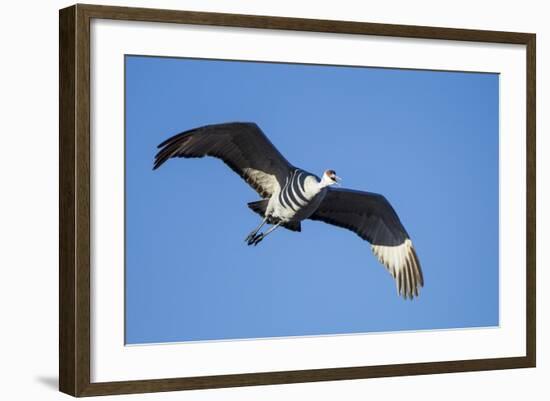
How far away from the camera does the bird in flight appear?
336cm

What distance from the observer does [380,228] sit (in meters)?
3.58

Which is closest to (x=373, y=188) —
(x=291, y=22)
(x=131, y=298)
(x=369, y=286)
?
(x=369, y=286)

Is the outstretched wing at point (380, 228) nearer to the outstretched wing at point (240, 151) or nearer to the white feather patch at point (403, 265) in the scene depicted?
the white feather patch at point (403, 265)

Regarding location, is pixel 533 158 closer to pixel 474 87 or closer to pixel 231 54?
pixel 474 87

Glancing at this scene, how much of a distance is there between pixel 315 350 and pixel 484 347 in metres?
0.53

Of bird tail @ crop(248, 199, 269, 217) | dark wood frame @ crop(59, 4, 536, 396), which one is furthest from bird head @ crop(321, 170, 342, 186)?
dark wood frame @ crop(59, 4, 536, 396)

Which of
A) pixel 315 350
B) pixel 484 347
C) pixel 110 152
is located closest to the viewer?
pixel 110 152

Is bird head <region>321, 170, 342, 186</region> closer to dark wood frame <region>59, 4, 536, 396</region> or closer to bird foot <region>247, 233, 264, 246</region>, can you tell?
bird foot <region>247, 233, 264, 246</region>

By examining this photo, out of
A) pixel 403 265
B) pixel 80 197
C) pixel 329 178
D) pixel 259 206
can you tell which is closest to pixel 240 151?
pixel 259 206

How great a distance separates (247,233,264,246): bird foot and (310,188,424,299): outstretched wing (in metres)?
0.19

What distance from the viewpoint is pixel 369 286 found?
355cm

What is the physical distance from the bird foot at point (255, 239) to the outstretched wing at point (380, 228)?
19cm

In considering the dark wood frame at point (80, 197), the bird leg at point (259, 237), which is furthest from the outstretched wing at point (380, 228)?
the dark wood frame at point (80, 197)

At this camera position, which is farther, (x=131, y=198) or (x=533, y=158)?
(x=533, y=158)
